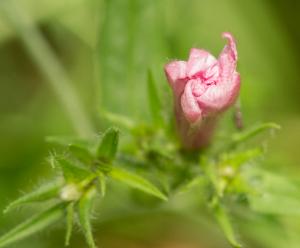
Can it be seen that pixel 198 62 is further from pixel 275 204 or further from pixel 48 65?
pixel 48 65

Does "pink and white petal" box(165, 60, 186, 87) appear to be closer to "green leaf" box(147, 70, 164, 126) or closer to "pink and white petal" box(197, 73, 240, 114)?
"pink and white petal" box(197, 73, 240, 114)

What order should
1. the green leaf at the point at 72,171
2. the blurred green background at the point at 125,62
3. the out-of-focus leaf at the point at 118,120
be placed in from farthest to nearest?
the blurred green background at the point at 125,62, the out-of-focus leaf at the point at 118,120, the green leaf at the point at 72,171

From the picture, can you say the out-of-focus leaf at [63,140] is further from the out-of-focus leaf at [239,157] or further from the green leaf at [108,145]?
the out-of-focus leaf at [239,157]

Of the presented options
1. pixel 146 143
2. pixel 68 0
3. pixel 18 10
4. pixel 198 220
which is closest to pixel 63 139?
pixel 146 143

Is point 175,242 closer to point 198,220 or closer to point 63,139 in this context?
point 198,220

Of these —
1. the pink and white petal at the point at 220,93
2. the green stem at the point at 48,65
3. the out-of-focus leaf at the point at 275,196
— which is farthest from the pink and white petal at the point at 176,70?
the green stem at the point at 48,65

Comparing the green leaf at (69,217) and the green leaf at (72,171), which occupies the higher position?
the green leaf at (72,171)

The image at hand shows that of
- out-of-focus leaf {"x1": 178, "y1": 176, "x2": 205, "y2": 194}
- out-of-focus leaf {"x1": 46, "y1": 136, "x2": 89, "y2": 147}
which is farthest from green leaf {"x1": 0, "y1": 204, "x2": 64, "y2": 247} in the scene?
out-of-focus leaf {"x1": 178, "y1": 176, "x2": 205, "y2": 194}
